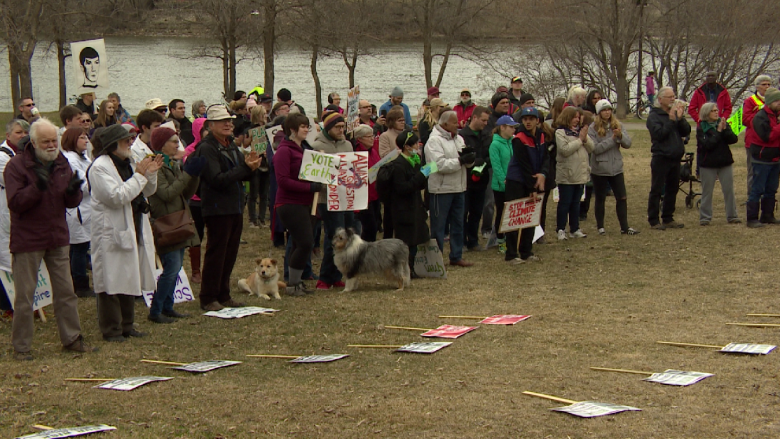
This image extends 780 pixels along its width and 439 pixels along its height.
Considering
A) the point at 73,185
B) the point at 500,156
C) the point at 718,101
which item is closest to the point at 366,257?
the point at 500,156

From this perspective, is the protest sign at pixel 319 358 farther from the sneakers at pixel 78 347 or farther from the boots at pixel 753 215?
the boots at pixel 753 215

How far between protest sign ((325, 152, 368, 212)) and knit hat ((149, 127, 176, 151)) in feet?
7.24

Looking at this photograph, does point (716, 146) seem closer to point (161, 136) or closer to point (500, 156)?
point (500, 156)

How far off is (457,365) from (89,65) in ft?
28.3

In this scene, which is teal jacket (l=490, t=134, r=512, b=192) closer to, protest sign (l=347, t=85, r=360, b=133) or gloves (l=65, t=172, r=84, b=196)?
protest sign (l=347, t=85, r=360, b=133)

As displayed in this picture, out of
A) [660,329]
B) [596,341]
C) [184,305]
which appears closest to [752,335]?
[660,329]

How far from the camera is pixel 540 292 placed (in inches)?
385

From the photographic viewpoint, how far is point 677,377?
249 inches

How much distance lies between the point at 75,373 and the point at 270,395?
5.73 ft

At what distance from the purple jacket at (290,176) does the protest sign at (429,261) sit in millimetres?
1786

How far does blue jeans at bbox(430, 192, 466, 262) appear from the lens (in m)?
11.1

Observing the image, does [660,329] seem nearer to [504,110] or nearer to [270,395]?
[270,395]

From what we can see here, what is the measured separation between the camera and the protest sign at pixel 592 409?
5465 mm

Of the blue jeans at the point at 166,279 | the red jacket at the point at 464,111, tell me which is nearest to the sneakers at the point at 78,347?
the blue jeans at the point at 166,279
